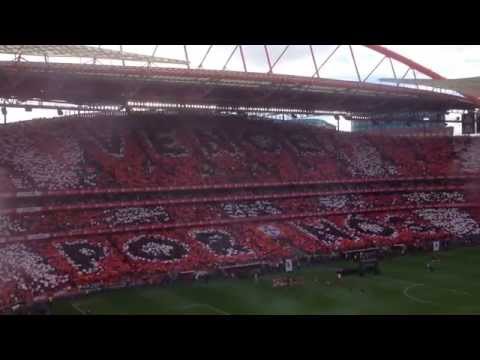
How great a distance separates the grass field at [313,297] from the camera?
83.8 ft

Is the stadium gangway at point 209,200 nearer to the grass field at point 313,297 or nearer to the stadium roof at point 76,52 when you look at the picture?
the grass field at point 313,297

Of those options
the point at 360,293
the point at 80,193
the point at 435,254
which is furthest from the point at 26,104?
the point at 435,254

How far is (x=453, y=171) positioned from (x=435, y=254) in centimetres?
1582

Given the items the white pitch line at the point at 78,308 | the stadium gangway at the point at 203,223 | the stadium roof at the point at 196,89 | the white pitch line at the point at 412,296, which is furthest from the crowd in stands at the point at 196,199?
the white pitch line at the point at 412,296

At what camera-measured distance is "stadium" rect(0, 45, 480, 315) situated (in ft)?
94.6

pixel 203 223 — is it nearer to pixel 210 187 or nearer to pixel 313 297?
pixel 210 187

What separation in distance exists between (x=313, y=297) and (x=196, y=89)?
20423 mm

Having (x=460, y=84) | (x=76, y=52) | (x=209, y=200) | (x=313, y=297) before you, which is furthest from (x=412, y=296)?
(x=76, y=52)

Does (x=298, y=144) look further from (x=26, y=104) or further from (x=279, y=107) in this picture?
(x=26, y=104)

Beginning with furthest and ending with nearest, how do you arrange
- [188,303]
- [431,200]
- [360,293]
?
[431,200], [360,293], [188,303]

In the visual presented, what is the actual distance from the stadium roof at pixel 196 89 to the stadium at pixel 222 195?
157 millimetres

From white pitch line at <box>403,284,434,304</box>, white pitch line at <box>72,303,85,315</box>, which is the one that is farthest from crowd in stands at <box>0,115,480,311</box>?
white pitch line at <box>403,284,434,304</box>

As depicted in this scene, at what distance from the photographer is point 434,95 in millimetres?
51312

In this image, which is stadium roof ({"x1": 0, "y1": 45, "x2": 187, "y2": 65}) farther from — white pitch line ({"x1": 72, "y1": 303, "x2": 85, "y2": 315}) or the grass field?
the grass field
